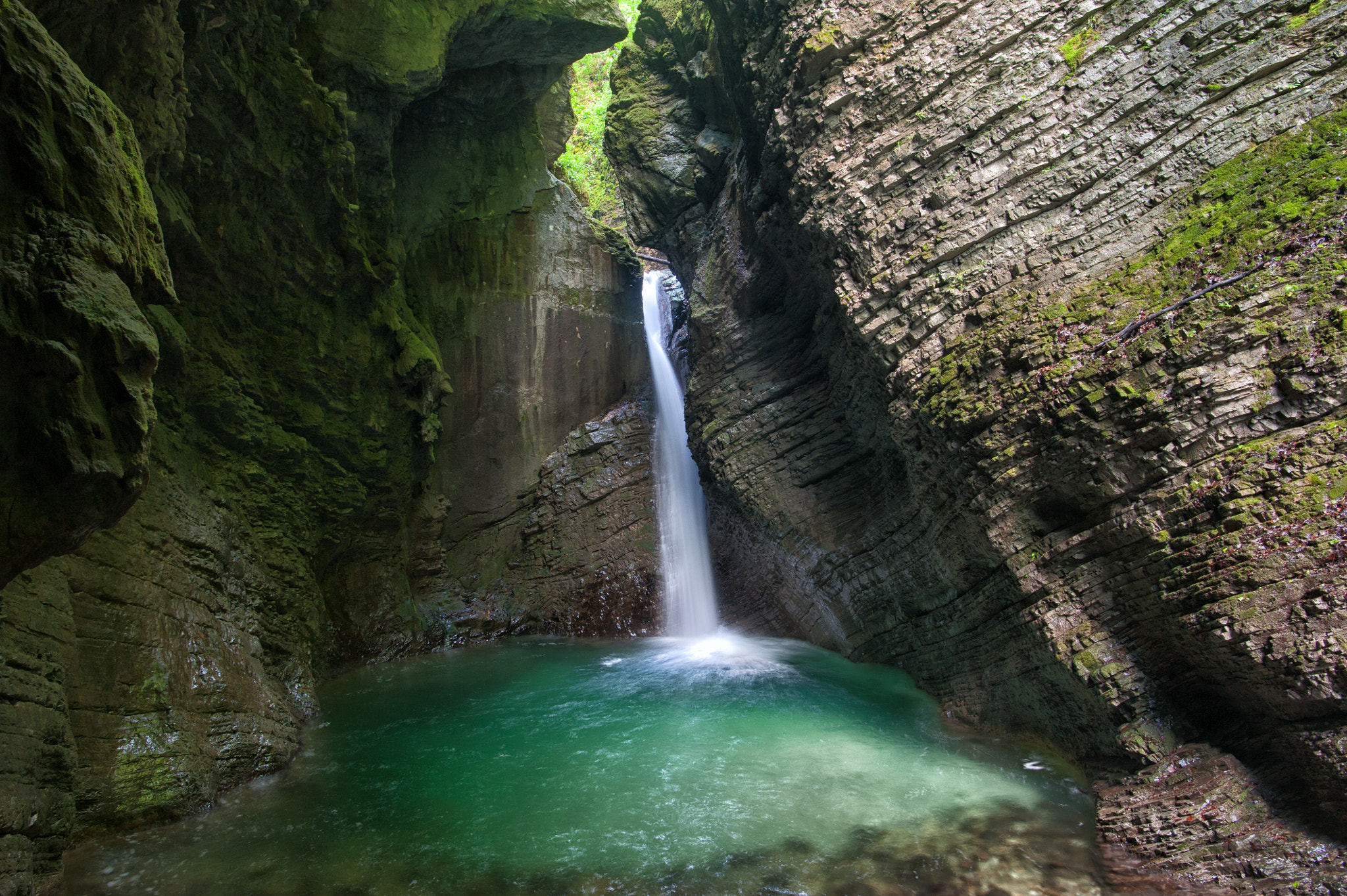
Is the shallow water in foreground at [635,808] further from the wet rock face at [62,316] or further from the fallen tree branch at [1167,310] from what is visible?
the fallen tree branch at [1167,310]

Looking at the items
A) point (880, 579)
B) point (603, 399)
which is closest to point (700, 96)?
point (603, 399)

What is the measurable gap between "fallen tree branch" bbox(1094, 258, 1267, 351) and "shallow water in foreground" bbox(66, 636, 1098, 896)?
3.70m

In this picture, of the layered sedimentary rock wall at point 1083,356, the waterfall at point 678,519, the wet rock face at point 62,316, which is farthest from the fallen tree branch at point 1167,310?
the waterfall at point 678,519

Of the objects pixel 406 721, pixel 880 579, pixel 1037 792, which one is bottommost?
pixel 1037 792

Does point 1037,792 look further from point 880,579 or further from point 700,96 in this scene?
point 700,96

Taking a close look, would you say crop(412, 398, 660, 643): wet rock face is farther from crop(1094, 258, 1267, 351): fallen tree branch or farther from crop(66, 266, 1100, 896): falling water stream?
crop(1094, 258, 1267, 351): fallen tree branch

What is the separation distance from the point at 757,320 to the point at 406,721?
808 centimetres

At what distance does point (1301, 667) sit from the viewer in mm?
4477

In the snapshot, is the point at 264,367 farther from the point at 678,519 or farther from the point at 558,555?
the point at 678,519

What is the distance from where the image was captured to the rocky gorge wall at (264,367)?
3.20 m

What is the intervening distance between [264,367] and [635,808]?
6.92 m

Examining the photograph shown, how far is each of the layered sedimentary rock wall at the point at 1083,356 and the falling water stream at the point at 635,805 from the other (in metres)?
1.07

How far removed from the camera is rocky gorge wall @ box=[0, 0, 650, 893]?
320 centimetres

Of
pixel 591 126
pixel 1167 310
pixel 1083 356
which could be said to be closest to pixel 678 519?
pixel 1083 356
